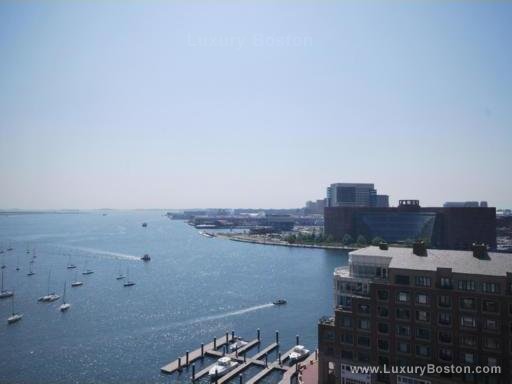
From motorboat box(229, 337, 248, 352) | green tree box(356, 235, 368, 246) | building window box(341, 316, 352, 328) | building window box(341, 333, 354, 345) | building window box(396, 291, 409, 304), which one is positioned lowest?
motorboat box(229, 337, 248, 352)

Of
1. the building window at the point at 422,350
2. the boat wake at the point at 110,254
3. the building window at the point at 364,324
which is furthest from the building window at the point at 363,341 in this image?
the boat wake at the point at 110,254

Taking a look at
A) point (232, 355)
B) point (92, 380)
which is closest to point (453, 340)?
point (232, 355)

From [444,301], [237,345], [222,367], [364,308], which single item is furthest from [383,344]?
[237,345]

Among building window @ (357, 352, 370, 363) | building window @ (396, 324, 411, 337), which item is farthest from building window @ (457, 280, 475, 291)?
building window @ (357, 352, 370, 363)

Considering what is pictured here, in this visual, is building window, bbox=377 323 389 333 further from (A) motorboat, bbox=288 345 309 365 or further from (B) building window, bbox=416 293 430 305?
(A) motorboat, bbox=288 345 309 365

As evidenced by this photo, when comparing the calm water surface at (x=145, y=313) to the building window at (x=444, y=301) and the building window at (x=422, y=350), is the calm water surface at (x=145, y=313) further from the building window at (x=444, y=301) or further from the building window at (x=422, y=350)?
the building window at (x=444, y=301)
